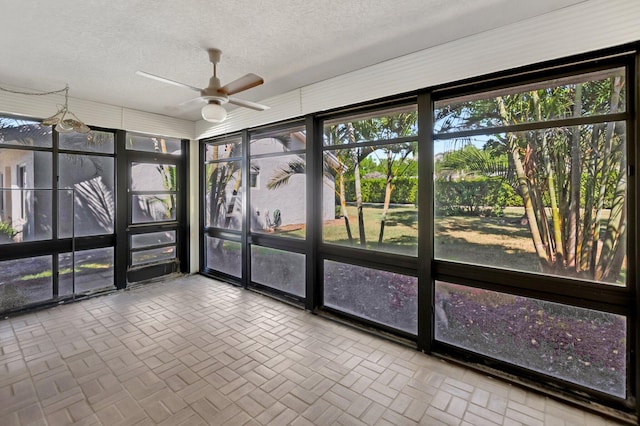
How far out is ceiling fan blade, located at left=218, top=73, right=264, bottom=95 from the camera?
8.92 ft

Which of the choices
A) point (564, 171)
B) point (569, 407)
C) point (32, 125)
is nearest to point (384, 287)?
point (569, 407)

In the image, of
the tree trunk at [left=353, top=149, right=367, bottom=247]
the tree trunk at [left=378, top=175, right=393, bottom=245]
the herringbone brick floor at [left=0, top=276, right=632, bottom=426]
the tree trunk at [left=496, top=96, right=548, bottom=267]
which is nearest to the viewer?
the herringbone brick floor at [left=0, top=276, right=632, bottom=426]

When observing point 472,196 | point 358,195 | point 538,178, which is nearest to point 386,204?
point 358,195

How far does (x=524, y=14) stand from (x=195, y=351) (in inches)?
168

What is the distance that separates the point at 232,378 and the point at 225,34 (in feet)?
10.2

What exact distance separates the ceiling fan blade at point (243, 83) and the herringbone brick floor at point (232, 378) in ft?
8.72

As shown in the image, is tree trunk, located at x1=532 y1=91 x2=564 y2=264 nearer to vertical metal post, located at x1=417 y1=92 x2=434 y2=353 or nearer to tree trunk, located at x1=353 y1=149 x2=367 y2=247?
vertical metal post, located at x1=417 y1=92 x2=434 y2=353

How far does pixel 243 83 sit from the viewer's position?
280 centimetres

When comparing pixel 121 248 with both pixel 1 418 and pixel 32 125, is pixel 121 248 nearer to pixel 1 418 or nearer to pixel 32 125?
pixel 32 125

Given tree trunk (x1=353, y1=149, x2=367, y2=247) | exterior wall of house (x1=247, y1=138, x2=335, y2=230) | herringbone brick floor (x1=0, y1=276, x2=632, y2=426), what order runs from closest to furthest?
1. herringbone brick floor (x1=0, y1=276, x2=632, y2=426)
2. tree trunk (x1=353, y1=149, x2=367, y2=247)
3. exterior wall of house (x1=247, y1=138, x2=335, y2=230)

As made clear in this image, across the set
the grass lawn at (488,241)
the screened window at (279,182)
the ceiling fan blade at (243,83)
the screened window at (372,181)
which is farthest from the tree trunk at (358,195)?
the ceiling fan blade at (243,83)

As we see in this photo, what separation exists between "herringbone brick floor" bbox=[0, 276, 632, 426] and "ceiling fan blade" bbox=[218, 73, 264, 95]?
2.66m

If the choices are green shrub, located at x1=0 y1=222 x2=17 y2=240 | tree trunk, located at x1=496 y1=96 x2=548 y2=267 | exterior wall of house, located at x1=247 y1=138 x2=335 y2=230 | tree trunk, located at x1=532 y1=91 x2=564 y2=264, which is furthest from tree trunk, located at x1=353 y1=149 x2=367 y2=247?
green shrub, located at x1=0 y1=222 x2=17 y2=240

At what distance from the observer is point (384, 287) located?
3.53 m
